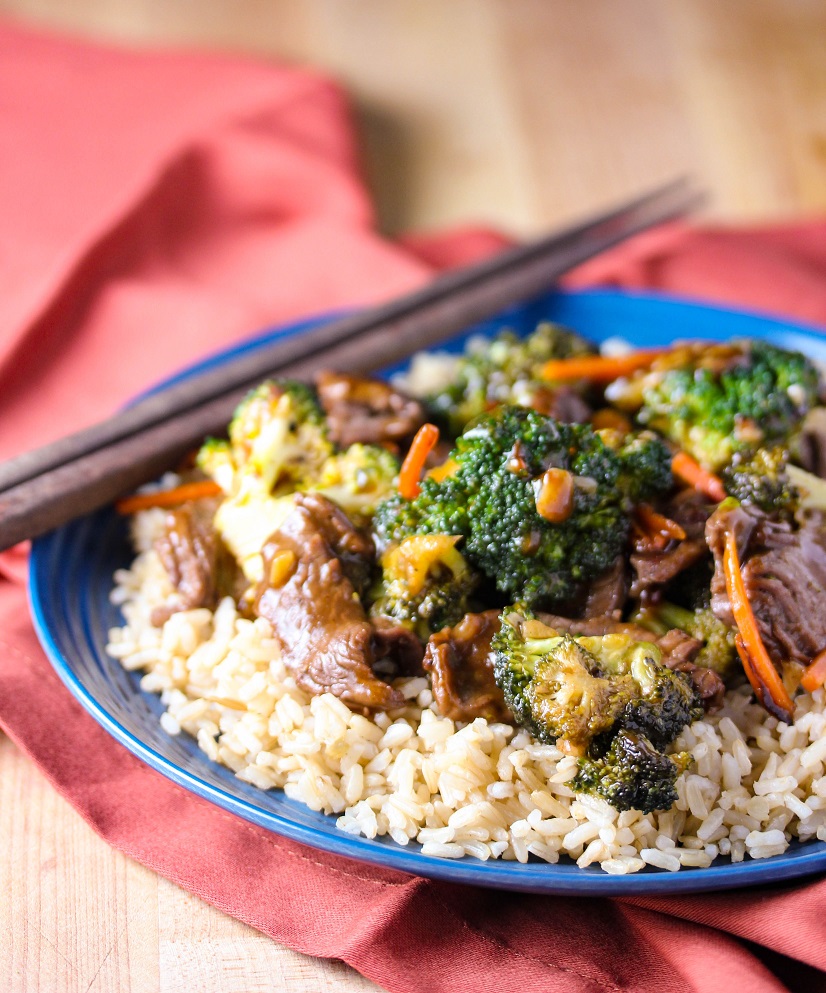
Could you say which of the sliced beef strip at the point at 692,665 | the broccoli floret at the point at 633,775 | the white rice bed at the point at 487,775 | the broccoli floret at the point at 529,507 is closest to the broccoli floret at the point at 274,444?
the broccoli floret at the point at 529,507

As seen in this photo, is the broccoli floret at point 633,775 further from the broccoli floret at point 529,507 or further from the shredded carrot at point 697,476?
the shredded carrot at point 697,476

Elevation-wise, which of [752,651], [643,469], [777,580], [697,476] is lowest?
[752,651]

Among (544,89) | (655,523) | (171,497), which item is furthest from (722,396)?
(544,89)

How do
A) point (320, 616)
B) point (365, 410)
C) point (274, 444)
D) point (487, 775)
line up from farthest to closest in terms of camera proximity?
1. point (365, 410)
2. point (274, 444)
3. point (320, 616)
4. point (487, 775)

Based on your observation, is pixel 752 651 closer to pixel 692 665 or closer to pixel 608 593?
pixel 692 665

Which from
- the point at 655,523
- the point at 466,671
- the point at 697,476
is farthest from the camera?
the point at 697,476

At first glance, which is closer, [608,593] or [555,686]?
[555,686]
